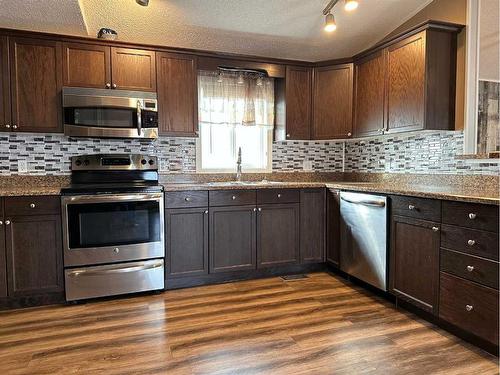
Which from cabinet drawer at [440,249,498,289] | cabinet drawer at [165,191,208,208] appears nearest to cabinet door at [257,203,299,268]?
cabinet drawer at [165,191,208,208]

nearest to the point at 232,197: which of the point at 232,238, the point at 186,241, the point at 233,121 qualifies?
the point at 232,238

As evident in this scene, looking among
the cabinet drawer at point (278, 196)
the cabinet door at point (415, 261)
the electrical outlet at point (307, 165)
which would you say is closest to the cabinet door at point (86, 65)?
the cabinet drawer at point (278, 196)

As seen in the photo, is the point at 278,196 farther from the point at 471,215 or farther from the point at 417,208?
the point at 471,215

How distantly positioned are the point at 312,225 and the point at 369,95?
137 cm

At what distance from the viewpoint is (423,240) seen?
236cm

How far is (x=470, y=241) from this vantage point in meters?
2.03

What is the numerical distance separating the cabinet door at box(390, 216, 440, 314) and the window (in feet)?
5.70

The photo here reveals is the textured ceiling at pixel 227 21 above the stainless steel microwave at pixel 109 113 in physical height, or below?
above

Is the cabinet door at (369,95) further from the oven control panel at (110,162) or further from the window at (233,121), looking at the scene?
the oven control panel at (110,162)

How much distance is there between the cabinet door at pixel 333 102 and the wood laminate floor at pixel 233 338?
1.67m

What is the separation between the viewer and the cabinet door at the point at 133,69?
121 inches

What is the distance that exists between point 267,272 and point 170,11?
249cm

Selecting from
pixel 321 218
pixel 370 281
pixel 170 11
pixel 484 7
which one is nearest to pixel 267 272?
pixel 321 218

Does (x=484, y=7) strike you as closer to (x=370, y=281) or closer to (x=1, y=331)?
(x=370, y=281)
